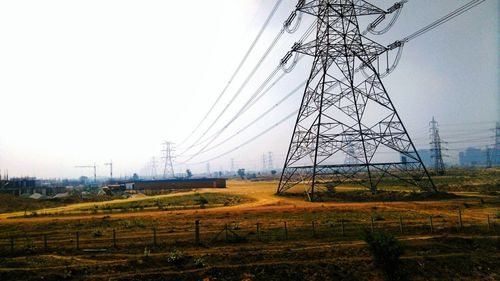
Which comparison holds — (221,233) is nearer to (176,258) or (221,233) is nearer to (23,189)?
(176,258)

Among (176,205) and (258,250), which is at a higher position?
(258,250)

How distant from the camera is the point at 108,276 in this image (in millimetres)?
15961

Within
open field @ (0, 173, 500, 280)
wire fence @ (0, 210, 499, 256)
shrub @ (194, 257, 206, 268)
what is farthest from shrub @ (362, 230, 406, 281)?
shrub @ (194, 257, 206, 268)

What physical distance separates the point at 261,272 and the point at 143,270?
6633 millimetres

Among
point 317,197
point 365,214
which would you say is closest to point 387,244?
point 365,214

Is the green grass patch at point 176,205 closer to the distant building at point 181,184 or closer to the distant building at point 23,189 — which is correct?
the distant building at point 181,184

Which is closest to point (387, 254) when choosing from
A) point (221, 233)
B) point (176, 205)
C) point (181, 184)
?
point (221, 233)

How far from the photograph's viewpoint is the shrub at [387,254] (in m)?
15.3

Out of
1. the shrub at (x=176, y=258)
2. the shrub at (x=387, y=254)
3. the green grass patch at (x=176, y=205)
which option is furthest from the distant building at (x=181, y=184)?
the shrub at (x=387, y=254)

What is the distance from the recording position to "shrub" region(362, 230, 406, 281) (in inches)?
603

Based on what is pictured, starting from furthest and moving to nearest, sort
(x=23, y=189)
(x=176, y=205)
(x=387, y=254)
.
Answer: (x=23, y=189) → (x=176, y=205) → (x=387, y=254)

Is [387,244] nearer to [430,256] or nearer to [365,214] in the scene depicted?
[430,256]

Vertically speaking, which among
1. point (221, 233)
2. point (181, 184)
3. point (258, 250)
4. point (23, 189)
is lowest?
point (258, 250)

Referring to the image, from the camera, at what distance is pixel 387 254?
1545 centimetres
